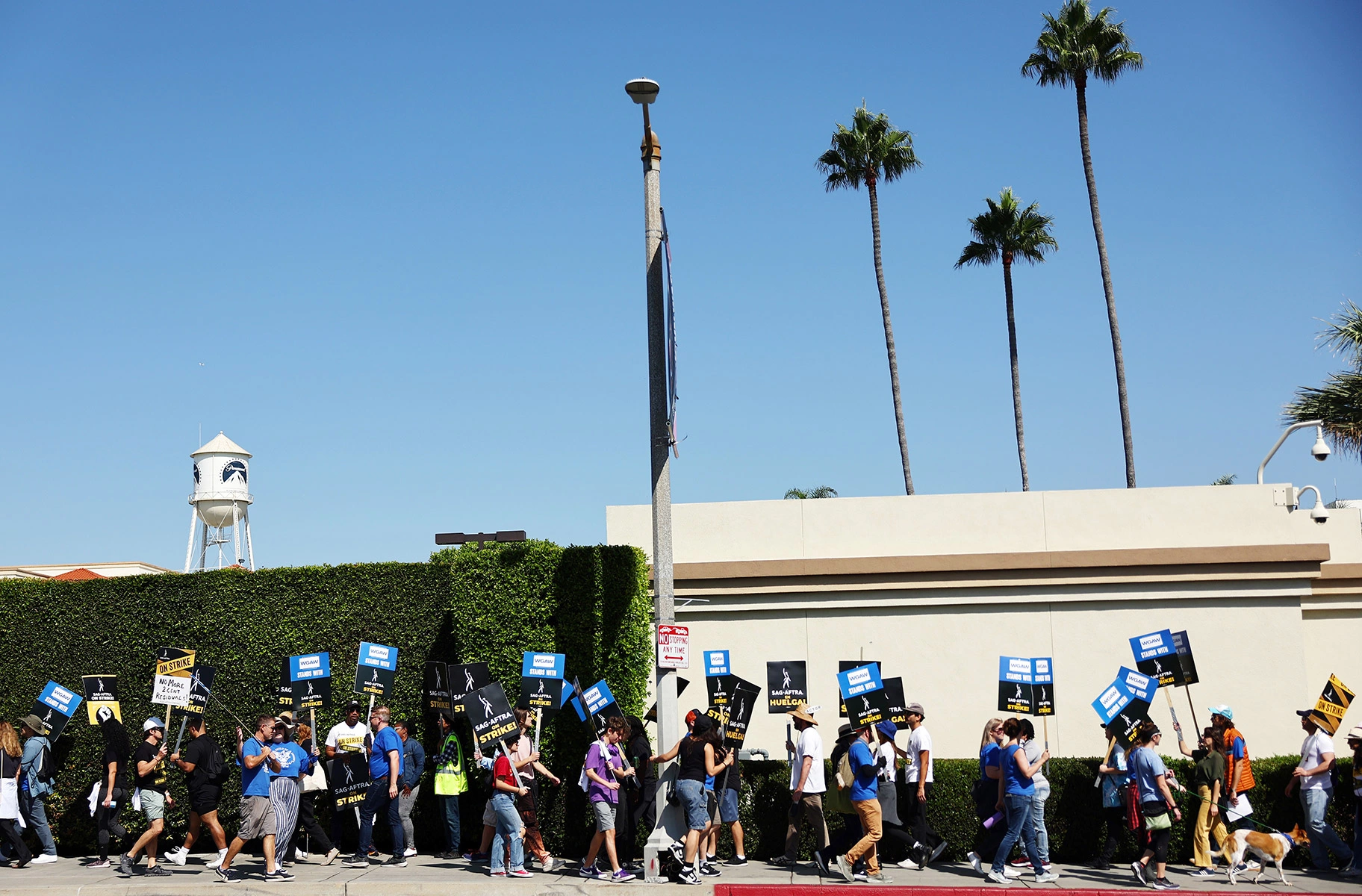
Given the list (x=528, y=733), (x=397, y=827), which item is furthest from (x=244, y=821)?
(x=528, y=733)

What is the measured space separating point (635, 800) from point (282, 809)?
391cm

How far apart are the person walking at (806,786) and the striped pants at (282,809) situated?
552 cm

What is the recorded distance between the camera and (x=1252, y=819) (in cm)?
1248

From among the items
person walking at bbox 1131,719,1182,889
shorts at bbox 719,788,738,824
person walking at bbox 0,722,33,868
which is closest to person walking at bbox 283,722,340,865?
person walking at bbox 0,722,33,868

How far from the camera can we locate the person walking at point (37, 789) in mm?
13961

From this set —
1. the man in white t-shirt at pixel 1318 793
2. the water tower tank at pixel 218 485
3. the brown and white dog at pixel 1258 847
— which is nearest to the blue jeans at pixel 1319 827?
the man in white t-shirt at pixel 1318 793

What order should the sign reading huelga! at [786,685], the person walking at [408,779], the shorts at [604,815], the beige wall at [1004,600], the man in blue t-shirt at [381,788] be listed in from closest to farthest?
the shorts at [604,815] → the sign reading huelga! at [786,685] → the man in blue t-shirt at [381,788] → the person walking at [408,779] → the beige wall at [1004,600]

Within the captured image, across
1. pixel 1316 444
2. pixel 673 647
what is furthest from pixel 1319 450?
pixel 673 647

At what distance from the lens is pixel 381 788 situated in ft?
44.3

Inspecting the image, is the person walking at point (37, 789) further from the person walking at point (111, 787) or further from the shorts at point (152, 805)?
the shorts at point (152, 805)

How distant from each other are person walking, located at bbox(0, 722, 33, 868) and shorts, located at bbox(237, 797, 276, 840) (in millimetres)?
3476

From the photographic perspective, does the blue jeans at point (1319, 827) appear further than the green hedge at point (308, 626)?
No

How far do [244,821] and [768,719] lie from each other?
1003 cm

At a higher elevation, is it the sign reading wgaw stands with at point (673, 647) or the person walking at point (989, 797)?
the sign reading wgaw stands with at point (673, 647)
